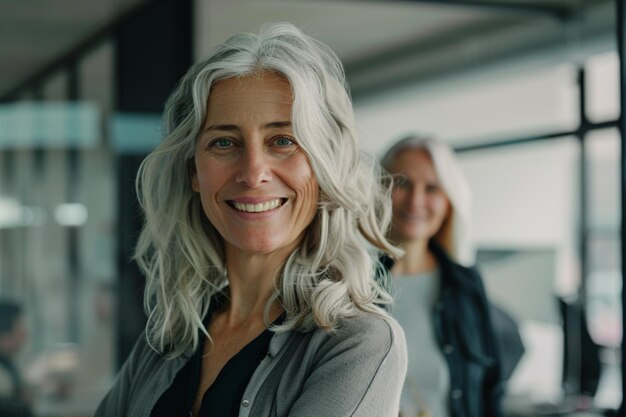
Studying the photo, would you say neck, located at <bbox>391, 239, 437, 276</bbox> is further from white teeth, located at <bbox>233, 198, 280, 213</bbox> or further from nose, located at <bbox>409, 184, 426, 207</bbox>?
white teeth, located at <bbox>233, 198, 280, 213</bbox>

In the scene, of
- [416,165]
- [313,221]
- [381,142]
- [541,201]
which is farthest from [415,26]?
[313,221]

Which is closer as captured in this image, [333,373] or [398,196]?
[333,373]

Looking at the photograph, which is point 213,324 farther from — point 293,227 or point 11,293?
point 11,293

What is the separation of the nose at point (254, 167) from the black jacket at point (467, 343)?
150cm

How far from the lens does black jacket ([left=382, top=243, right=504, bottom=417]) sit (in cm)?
303

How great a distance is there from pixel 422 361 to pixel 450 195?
0.63 metres

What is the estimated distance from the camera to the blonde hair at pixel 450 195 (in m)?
3.31

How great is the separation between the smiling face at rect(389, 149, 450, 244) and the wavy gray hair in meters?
1.46

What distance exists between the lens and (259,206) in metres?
1.54

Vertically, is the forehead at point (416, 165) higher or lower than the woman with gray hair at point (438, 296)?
higher

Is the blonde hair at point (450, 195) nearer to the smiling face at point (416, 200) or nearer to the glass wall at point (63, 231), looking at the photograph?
the smiling face at point (416, 200)

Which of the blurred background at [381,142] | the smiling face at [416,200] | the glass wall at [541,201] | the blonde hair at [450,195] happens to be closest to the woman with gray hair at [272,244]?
the smiling face at [416,200]

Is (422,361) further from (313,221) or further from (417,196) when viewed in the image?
(313,221)

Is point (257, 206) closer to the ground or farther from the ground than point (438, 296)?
farther from the ground
